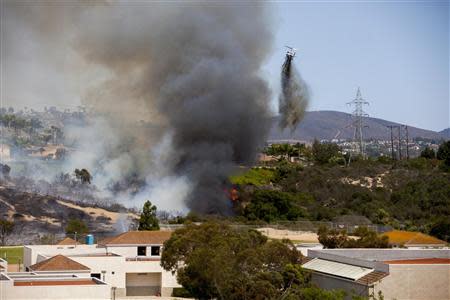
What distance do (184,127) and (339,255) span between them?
126ft

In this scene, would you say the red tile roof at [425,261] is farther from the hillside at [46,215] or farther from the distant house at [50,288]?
the hillside at [46,215]

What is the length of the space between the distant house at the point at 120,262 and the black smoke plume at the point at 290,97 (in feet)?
98.7

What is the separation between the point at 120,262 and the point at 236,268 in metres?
9.39

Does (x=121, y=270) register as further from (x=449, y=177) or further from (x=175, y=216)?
(x=449, y=177)

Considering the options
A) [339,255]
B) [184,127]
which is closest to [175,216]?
[184,127]

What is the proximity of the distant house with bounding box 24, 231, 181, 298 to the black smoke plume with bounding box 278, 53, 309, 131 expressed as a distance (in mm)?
30084

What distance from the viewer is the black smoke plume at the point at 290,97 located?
7431cm

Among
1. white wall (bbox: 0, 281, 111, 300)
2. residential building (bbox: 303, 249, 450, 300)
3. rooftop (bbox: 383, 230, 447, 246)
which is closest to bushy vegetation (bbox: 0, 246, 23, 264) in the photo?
residential building (bbox: 303, 249, 450, 300)

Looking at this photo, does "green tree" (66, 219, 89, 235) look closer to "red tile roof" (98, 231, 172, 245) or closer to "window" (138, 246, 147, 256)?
"red tile roof" (98, 231, 172, 245)

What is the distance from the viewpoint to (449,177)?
82.4 m

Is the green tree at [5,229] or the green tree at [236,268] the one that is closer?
the green tree at [236,268]

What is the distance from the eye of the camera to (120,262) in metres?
41.5

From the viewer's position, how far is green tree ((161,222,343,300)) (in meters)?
32.0

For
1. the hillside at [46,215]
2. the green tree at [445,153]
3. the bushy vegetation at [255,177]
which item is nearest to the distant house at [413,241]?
the hillside at [46,215]
